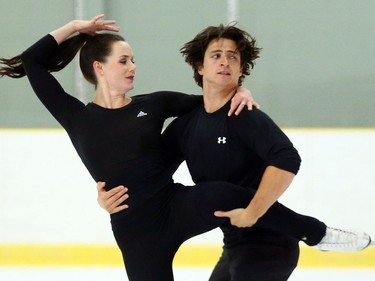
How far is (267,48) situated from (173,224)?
3.31 meters

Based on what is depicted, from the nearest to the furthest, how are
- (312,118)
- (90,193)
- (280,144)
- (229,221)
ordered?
(280,144), (229,221), (90,193), (312,118)

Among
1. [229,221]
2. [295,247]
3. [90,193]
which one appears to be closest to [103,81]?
[229,221]

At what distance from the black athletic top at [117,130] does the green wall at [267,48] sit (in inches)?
106

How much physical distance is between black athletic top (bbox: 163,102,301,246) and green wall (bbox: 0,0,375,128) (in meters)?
2.82

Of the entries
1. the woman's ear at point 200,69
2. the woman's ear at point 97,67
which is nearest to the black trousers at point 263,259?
the woman's ear at point 200,69

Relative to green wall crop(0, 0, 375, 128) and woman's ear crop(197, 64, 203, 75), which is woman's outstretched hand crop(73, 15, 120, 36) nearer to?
woman's ear crop(197, 64, 203, 75)

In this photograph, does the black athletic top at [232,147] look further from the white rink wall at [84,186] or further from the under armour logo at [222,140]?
the white rink wall at [84,186]

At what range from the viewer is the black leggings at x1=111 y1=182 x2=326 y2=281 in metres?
3.00

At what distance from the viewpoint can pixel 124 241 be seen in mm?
3217

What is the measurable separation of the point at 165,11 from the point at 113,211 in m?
3.50

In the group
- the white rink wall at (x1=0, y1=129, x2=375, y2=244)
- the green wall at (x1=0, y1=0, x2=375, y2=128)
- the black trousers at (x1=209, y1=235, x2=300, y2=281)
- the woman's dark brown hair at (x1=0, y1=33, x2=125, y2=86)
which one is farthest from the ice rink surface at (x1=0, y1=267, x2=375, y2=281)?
the woman's dark brown hair at (x1=0, y1=33, x2=125, y2=86)

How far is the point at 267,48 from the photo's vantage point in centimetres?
621

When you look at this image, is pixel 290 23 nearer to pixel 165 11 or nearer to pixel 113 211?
pixel 165 11

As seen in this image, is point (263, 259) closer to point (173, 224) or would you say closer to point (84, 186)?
point (173, 224)
